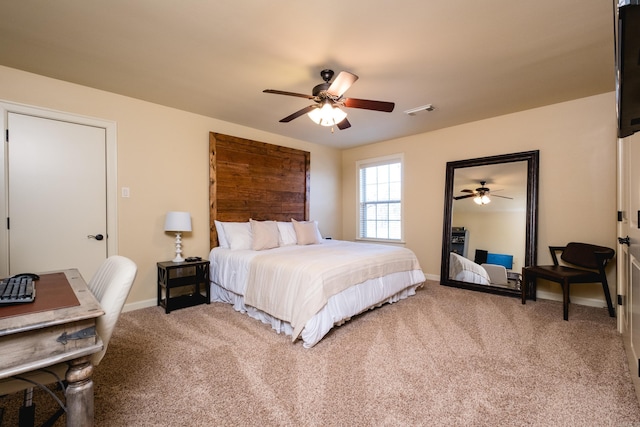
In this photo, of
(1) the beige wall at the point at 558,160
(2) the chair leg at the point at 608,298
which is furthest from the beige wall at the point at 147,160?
(2) the chair leg at the point at 608,298

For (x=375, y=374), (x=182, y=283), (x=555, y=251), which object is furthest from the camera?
(x=555, y=251)

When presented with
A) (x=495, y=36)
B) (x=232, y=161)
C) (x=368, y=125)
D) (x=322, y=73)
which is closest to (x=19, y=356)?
(x=322, y=73)

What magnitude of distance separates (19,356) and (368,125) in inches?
166

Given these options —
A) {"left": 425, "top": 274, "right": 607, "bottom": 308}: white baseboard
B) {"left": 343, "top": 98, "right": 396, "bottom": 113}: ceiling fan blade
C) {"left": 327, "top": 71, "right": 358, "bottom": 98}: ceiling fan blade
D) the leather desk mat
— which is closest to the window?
{"left": 425, "top": 274, "right": 607, "bottom": 308}: white baseboard

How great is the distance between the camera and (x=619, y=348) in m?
2.33

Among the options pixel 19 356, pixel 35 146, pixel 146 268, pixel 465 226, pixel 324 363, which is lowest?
pixel 324 363

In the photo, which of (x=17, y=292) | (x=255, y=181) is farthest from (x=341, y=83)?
(x=255, y=181)

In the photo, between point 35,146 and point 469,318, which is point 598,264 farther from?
point 35,146

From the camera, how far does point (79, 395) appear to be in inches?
42.4

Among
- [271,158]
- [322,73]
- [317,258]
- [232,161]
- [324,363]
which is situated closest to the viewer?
[324,363]

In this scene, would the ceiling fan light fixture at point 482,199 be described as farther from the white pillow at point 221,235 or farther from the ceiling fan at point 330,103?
the white pillow at point 221,235

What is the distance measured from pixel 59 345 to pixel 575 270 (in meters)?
4.35

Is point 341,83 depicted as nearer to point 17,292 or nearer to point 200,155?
point 17,292

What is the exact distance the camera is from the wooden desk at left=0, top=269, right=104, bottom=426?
3.13 ft
